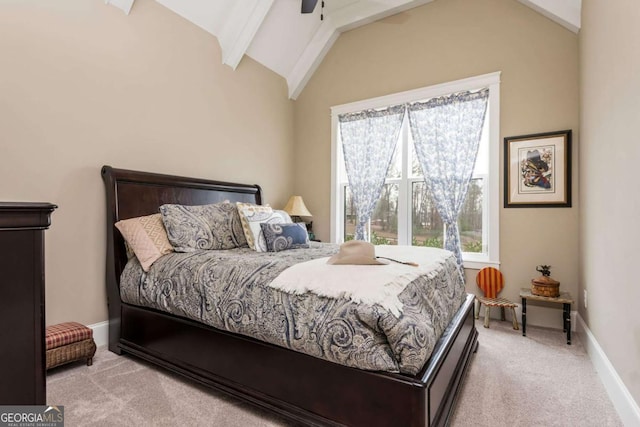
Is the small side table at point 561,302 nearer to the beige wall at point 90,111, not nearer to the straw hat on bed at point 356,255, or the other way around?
the straw hat on bed at point 356,255

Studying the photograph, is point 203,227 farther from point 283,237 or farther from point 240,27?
point 240,27

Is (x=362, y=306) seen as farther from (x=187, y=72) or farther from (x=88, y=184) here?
(x=187, y=72)

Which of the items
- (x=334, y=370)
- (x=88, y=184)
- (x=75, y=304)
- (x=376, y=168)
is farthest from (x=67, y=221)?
(x=376, y=168)

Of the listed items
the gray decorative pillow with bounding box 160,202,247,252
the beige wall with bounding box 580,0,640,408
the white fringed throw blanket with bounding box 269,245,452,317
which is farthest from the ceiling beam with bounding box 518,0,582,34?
the gray decorative pillow with bounding box 160,202,247,252

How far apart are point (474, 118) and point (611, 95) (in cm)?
158

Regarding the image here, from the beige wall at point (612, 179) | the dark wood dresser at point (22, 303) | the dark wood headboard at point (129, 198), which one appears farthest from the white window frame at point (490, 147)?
the dark wood dresser at point (22, 303)

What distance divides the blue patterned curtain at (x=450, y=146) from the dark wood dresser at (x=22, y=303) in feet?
11.7

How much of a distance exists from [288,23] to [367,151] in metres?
1.85

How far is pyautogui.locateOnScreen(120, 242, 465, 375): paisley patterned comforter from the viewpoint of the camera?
1426 mm

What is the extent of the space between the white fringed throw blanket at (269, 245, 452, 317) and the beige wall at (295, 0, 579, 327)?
1.93 m

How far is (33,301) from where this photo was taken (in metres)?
0.80

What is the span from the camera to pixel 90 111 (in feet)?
8.81

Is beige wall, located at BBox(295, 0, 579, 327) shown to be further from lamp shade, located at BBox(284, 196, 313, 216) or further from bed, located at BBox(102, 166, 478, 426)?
bed, located at BBox(102, 166, 478, 426)

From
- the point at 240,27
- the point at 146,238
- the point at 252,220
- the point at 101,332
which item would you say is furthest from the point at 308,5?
the point at 101,332
